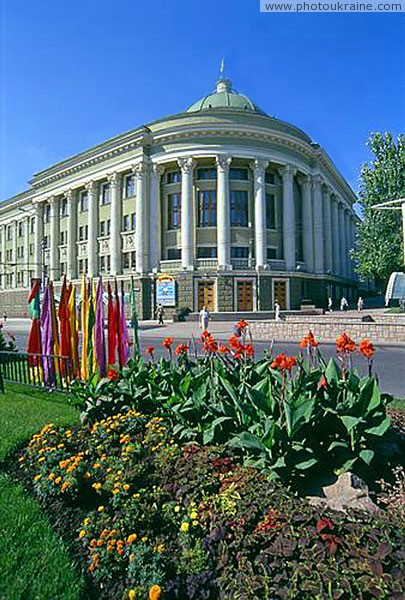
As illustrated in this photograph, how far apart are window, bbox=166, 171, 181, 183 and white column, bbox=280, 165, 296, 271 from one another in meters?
10.6

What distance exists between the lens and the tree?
97.0ft

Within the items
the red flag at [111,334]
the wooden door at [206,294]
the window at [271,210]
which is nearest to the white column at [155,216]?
the wooden door at [206,294]

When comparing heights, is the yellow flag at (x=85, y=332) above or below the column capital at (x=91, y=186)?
below

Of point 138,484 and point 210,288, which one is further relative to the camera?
point 210,288

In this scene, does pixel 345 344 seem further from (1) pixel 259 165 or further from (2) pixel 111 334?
(1) pixel 259 165

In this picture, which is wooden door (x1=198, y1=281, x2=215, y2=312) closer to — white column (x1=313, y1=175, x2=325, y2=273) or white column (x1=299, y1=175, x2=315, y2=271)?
white column (x1=299, y1=175, x2=315, y2=271)

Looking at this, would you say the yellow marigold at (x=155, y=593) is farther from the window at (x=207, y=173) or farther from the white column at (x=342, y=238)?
the white column at (x=342, y=238)

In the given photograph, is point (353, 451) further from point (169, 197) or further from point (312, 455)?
point (169, 197)

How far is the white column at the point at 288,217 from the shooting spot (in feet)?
134

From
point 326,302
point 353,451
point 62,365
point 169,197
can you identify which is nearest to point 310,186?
point 326,302

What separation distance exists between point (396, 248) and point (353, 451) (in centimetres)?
2949

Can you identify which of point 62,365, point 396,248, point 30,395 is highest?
point 396,248

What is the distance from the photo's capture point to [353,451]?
3443 mm

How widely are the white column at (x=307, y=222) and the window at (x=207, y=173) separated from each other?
10.8 m
